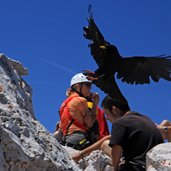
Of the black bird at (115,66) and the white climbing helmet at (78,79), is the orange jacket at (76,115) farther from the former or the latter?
the black bird at (115,66)

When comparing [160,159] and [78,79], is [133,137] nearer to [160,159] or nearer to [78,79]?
A: [160,159]

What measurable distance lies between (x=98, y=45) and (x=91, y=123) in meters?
1.29

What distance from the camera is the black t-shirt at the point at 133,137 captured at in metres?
5.02

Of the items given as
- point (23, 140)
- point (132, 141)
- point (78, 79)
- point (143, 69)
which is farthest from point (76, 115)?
point (23, 140)

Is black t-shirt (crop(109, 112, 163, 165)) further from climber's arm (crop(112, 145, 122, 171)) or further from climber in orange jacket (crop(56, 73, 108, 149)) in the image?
climber in orange jacket (crop(56, 73, 108, 149))

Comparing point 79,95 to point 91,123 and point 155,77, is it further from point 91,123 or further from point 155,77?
point 155,77

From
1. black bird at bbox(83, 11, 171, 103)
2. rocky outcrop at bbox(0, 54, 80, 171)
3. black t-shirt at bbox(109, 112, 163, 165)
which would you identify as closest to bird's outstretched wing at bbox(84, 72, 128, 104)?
black bird at bbox(83, 11, 171, 103)

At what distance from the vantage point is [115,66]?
263 inches

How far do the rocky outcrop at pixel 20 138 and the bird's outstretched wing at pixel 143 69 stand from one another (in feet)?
10.8

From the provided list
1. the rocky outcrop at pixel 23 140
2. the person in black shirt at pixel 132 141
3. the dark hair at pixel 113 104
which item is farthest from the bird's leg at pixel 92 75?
the rocky outcrop at pixel 23 140

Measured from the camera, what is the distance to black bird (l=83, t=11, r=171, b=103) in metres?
6.49

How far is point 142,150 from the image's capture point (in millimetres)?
5023

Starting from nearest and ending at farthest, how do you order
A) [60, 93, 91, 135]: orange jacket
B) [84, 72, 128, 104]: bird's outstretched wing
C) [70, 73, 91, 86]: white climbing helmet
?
[84, 72, 128, 104]: bird's outstretched wing < [60, 93, 91, 135]: orange jacket < [70, 73, 91, 86]: white climbing helmet

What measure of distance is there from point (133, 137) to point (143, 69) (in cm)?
188
